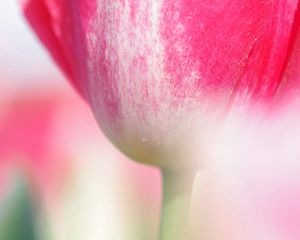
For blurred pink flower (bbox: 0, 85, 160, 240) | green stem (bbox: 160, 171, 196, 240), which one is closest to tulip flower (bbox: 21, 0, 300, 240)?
green stem (bbox: 160, 171, 196, 240)

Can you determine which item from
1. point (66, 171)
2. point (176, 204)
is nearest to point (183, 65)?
point (176, 204)

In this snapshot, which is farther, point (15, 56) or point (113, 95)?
point (15, 56)

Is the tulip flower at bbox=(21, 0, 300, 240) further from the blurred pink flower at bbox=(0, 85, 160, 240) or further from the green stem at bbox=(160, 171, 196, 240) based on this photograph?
the blurred pink flower at bbox=(0, 85, 160, 240)

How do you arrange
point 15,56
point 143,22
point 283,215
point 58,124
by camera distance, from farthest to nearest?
point 15,56
point 58,124
point 283,215
point 143,22

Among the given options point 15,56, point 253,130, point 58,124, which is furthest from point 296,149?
point 15,56

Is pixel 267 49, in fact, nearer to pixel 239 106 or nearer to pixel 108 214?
pixel 239 106

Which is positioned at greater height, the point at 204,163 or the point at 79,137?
the point at 204,163

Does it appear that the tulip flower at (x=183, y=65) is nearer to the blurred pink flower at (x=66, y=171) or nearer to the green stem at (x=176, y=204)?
the green stem at (x=176, y=204)
